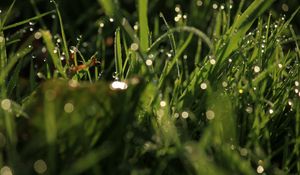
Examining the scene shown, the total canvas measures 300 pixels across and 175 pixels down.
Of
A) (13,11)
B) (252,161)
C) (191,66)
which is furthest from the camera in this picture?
(13,11)

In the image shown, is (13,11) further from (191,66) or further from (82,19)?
(191,66)

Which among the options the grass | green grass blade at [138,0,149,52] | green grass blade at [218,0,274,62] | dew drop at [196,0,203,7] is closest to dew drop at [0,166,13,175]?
the grass

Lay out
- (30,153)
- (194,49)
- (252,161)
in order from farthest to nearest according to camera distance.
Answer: (194,49) < (252,161) < (30,153)

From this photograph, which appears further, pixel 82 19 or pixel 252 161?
pixel 82 19

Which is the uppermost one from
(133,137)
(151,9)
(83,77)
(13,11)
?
(13,11)

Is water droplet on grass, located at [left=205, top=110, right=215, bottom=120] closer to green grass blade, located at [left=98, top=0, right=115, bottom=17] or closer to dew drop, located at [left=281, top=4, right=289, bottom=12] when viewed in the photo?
green grass blade, located at [left=98, top=0, right=115, bottom=17]

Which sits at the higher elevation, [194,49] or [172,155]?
[194,49]

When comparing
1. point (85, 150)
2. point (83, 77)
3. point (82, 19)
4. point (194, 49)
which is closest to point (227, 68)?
point (83, 77)

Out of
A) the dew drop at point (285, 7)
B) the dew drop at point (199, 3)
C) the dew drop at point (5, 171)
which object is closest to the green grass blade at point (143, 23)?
the dew drop at point (5, 171)

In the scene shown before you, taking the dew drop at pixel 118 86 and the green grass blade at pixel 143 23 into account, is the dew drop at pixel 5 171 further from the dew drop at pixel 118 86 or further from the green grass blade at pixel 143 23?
the green grass blade at pixel 143 23
